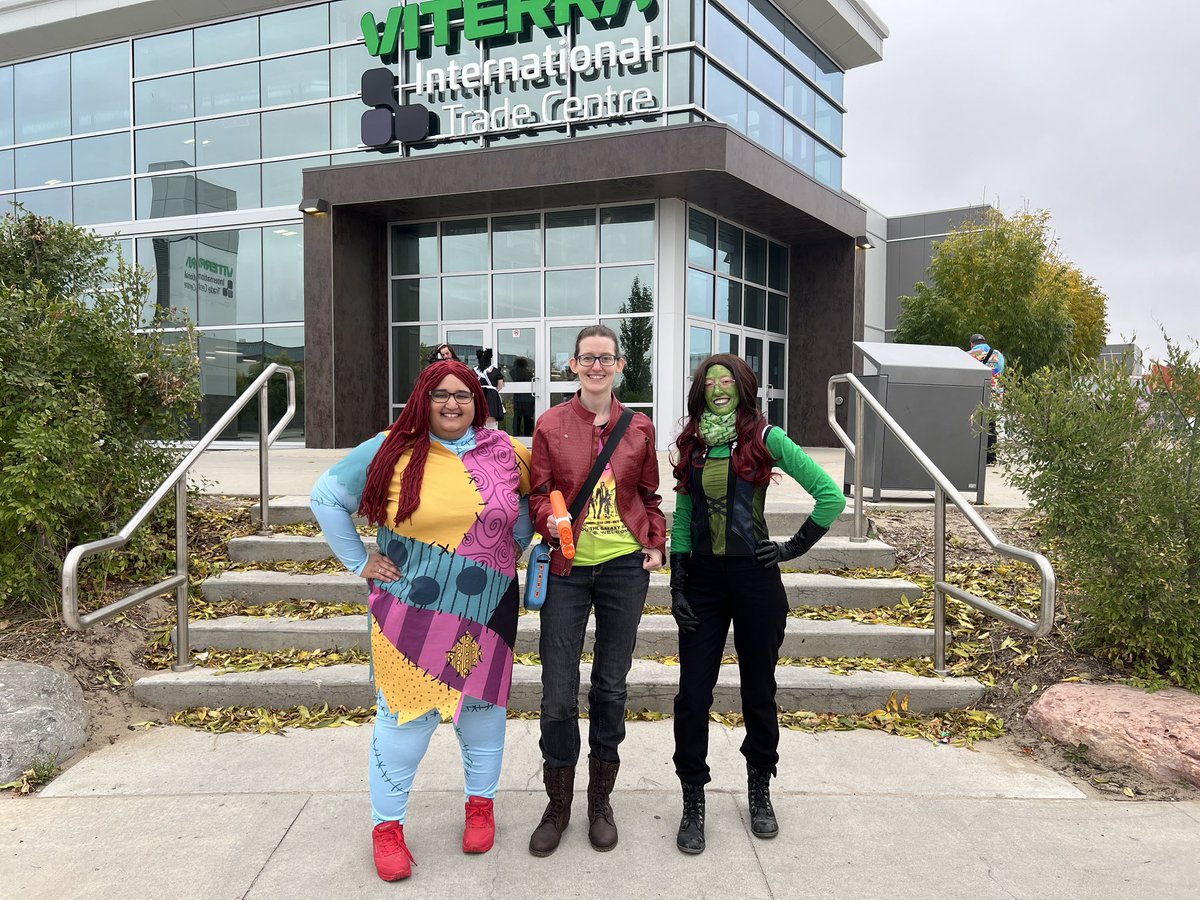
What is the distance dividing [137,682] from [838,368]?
1399 centimetres

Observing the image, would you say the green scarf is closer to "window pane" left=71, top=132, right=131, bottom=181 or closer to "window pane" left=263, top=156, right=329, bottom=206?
"window pane" left=263, top=156, right=329, bottom=206

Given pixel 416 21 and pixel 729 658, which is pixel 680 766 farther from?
pixel 416 21

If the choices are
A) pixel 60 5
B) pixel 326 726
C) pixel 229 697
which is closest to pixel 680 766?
pixel 326 726

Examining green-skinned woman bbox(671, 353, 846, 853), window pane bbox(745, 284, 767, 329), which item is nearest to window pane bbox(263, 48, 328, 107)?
window pane bbox(745, 284, 767, 329)

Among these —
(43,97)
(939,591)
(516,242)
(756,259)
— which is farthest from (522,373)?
(43,97)

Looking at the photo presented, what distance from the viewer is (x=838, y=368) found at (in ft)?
51.9

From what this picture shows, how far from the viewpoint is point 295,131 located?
15.6 m

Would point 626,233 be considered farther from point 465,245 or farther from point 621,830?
point 621,830

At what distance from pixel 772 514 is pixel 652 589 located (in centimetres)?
123

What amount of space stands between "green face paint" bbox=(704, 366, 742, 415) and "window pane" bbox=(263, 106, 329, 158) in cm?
1472

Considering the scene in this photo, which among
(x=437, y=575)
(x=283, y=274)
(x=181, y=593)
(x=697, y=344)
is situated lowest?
(x=181, y=593)

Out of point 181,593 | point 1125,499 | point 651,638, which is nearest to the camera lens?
point 1125,499

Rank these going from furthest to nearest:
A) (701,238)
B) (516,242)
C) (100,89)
A: 1. (100,89)
2. (516,242)
3. (701,238)

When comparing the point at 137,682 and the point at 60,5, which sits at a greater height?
the point at 60,5
